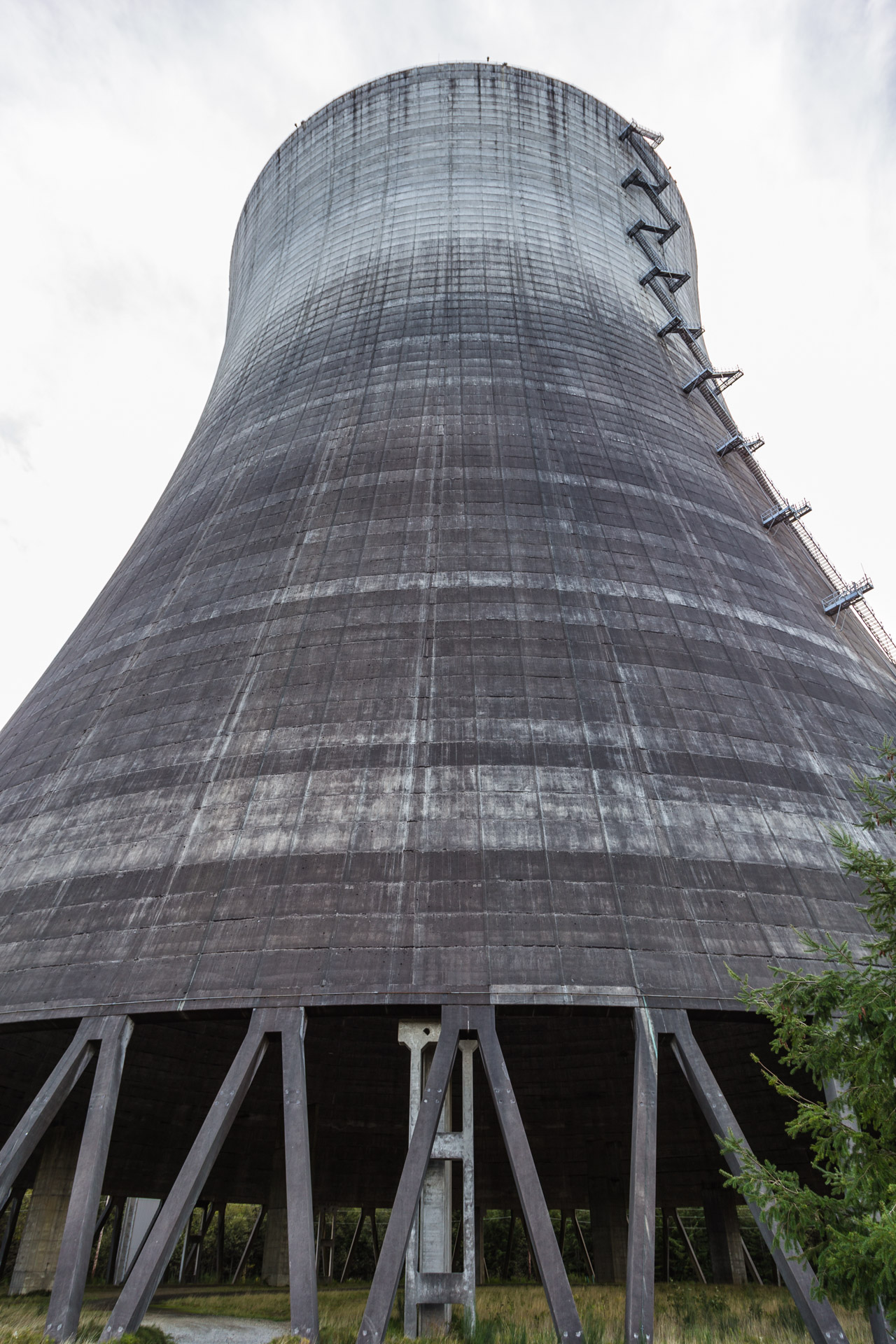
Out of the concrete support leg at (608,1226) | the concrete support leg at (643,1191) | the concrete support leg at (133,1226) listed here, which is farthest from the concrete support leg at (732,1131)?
the concrete support leg at (133,1226)

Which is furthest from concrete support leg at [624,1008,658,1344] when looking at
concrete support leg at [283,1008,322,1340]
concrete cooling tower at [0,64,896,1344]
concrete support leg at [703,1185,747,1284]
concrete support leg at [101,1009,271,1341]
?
concrete support leg at [703,1185,747,1284]

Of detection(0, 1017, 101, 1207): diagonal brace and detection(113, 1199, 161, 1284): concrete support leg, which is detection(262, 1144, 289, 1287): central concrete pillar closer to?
detection(0, 1017, 101, 1207): diagonal brace

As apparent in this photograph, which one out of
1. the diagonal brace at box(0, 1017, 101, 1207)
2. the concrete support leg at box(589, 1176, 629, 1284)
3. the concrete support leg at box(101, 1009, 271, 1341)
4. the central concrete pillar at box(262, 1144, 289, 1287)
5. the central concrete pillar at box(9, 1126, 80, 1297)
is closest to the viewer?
the concrete support leg at box(101, 1009, 271, 1341)

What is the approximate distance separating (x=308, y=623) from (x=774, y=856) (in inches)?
242

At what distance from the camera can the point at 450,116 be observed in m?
19.9

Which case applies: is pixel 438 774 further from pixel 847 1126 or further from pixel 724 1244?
Answer: pixel 724 1244

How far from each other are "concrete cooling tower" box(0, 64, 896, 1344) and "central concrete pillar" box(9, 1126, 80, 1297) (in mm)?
44

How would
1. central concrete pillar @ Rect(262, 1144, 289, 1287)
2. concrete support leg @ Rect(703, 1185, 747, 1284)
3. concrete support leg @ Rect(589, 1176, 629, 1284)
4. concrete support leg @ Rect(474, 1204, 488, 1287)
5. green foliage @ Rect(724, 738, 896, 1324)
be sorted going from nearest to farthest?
green foliage @ Rect(724, 738, 896, 1324)
central concrete pillar @ Rect(262, 1144, 289, 1287)
concrete support leg @ Rect(589, 1176, 629, 1284)
concrete support leg @ Rect(474, 1204, 488, 1287)
concrete support leg @ Rect(703, 1185, 747, 1284)

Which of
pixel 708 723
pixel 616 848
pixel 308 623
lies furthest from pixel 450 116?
pixel 616 848

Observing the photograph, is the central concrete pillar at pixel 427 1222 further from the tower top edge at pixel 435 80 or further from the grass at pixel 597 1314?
the tower top edge at pixel 435 80

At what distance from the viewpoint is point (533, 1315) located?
31.7 feet

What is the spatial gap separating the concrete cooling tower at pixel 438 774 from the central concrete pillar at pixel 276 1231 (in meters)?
0.10

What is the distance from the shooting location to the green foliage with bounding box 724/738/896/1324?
5367 mm

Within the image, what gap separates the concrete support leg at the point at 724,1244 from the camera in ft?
53.1
